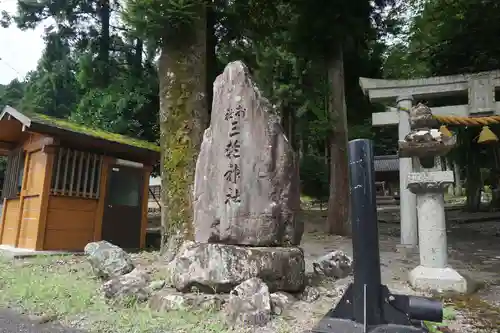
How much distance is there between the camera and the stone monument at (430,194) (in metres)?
5.68

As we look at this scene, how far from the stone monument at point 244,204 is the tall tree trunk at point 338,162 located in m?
6.33

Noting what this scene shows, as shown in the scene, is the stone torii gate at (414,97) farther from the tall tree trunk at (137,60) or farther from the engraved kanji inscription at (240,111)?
the tall tree trunk at (137,60)

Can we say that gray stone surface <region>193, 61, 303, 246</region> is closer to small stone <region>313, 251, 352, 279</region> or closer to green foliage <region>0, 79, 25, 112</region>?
small stone <region>313, 251, 352, 279</region>

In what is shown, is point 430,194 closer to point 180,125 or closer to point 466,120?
point 466,120

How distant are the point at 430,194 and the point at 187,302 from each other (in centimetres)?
400

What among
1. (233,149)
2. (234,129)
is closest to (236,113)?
(234,129)

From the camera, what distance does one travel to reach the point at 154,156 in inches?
438

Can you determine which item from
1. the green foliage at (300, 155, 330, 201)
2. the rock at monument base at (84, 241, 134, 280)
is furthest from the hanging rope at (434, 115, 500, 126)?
the green foliage at (300, 155, 330, 201)

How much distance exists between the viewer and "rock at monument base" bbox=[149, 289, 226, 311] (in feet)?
14.5

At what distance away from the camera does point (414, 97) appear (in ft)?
28.6

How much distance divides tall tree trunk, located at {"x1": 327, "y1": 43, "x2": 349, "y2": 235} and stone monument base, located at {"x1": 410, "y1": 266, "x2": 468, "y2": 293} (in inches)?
226

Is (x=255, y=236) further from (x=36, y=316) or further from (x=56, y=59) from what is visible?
(x=56, y=59)

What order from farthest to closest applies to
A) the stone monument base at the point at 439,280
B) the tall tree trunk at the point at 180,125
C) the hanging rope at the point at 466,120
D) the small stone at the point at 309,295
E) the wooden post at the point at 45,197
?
1. the wooden post at the point at 45,197
2. the tall tree trunk at the point at 180,125
3. the hanging rope at the point at 466,120
4. the stone monument base at the point at 439,280
5. the small stone at the point at 309,295

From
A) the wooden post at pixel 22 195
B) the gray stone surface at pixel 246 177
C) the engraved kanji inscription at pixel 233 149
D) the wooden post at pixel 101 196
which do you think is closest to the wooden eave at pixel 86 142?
the wooden post at pixel 101 196
